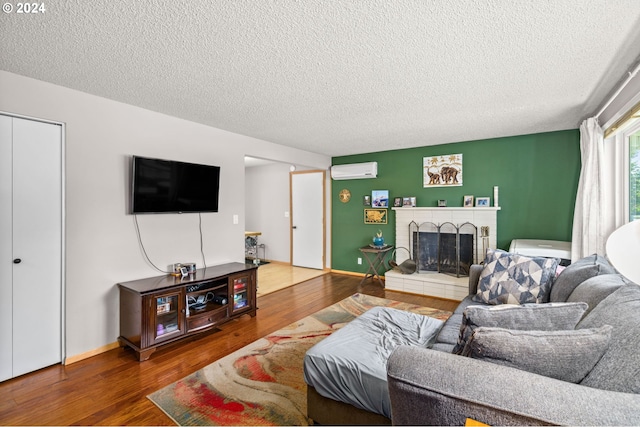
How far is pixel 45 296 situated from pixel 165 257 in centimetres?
99

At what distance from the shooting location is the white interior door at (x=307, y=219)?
20.1 ft

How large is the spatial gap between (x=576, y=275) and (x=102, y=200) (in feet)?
12.7

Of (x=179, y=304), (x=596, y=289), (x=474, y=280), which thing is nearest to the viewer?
(x=596, y=289)

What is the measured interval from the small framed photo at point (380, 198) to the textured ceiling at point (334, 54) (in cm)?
217

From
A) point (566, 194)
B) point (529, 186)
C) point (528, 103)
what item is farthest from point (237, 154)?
point (566, 194)

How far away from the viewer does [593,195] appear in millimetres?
3158

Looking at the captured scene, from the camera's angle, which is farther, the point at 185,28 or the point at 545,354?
the point at 185,28

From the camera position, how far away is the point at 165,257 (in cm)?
322

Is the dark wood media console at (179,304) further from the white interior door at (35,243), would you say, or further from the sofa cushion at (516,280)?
the sofa cushion at (516,280)

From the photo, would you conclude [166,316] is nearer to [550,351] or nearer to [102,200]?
[102,200]

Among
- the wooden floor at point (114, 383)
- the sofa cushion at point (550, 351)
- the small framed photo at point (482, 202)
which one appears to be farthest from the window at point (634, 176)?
the wooden floor at point (114, 383)

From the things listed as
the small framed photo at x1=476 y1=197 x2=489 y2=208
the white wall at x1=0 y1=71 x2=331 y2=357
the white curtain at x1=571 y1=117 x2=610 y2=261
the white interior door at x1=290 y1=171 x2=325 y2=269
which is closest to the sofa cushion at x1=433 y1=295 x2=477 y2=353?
the white curtain at x1=571 y1=117 x2=610 y2=261

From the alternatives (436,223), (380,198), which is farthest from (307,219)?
(436,223)

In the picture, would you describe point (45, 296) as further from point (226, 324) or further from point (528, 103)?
point (528, 103)
